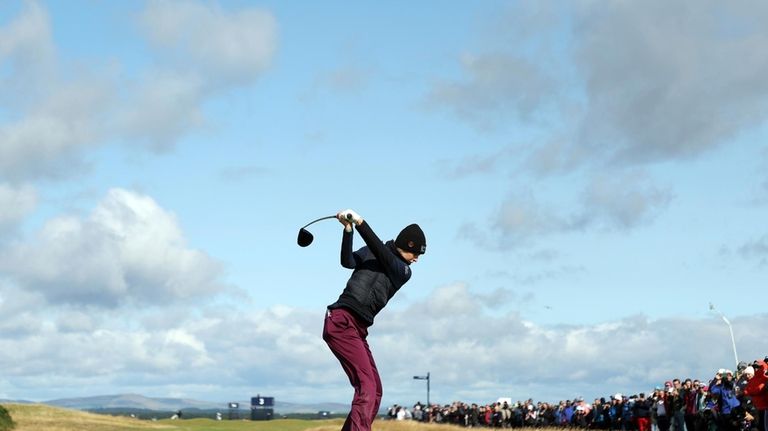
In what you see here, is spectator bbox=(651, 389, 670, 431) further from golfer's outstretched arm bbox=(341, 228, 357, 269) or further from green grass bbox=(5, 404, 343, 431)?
golfer's outstretched arm bbox=(341, 228, 357, 269)

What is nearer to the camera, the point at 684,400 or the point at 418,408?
the point at 684,400

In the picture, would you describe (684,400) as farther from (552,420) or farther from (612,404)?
(552,420)

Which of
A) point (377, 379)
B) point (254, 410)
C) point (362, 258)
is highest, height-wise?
point (254, 410)

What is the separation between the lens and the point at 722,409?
107ft

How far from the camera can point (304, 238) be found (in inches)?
457

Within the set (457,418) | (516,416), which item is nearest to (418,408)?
(457,418)

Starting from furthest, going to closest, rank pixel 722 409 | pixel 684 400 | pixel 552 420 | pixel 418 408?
pixel 418 408 < pixel 552 420 < pixel 684 400 < pixel 722 409

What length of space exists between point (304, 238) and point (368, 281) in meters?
0.87

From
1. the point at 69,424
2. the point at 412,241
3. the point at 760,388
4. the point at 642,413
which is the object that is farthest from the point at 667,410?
the point at 69,424

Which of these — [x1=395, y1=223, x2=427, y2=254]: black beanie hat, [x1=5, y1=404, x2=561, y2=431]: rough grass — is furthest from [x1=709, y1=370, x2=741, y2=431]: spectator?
[x1=395, y1=223, x2=427, y2=254]: black beanie hat

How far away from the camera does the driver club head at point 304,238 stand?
1157 centimetres

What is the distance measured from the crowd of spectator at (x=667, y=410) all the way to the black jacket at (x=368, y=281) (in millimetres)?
17801

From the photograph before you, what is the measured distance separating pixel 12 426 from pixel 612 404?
95.5ft

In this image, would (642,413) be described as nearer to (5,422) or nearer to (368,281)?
(5,422)
